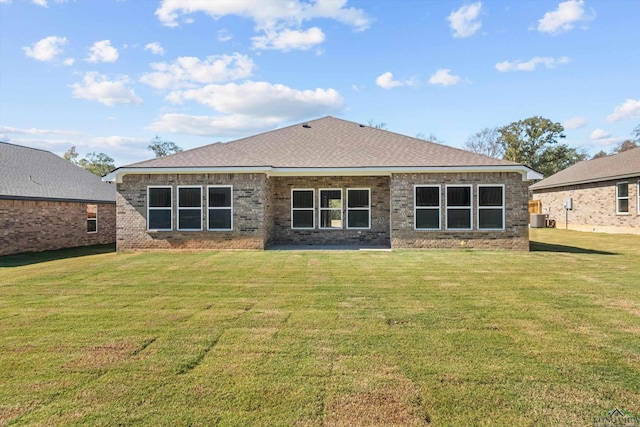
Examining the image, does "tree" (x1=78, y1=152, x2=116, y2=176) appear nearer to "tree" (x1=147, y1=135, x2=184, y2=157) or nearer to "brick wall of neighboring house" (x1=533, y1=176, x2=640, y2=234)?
"tree" (x1=147, y1=135, x2=184, y2=157)

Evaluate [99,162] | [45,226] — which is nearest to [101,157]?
[99,162]

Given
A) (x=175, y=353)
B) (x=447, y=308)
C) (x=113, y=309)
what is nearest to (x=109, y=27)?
(x=113, y=309)

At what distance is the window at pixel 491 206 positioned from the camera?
44.0 ft

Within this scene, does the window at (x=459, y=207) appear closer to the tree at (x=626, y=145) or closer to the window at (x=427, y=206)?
the window at (x=427, y=206)

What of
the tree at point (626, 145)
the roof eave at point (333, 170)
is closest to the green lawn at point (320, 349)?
the roof eave at point (333, 170)

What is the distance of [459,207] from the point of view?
44.5ft

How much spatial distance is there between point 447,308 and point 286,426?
3.97m

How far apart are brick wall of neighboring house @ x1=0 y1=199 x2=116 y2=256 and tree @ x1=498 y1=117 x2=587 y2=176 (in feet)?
150

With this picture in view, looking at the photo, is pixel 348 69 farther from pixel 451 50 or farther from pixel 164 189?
pixel 164 189

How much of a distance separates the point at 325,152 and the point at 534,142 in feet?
140

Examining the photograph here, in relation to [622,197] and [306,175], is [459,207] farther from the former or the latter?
[622,197]

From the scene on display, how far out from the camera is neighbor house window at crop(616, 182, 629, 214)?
20.8 m

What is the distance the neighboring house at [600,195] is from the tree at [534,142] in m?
19.8

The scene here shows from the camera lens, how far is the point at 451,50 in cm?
1692
